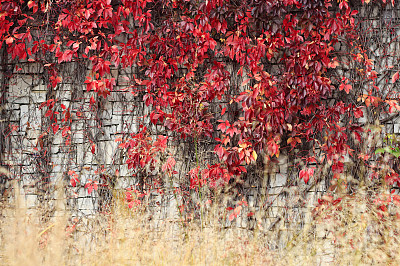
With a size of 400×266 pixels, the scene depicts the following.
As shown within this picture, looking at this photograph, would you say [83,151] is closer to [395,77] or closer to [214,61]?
[214,61]

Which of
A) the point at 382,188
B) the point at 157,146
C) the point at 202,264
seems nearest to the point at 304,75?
the point at 382,188

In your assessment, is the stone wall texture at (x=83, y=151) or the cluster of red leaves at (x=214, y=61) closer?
the cluster of red leaves at (x=214, y=61)

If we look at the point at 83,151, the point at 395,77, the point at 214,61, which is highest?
the point at 214,61

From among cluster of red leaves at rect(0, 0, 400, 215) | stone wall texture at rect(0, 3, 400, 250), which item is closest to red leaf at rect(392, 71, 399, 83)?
cluster of red leaves at rect(0, 0, 400, 215)

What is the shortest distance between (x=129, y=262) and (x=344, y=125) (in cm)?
205

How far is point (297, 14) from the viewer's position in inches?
117

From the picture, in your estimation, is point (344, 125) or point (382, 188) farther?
point (344, 125)

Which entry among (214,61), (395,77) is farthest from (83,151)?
(395,77)

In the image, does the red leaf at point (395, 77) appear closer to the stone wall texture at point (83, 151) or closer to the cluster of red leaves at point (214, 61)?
the cluster of red leaves at point (214, 61)

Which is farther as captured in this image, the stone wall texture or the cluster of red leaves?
the stone wall texture

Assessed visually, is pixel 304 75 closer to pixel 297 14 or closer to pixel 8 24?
pixel 297 14

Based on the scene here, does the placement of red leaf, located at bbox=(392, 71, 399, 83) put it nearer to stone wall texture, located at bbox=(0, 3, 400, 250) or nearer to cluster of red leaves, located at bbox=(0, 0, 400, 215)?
cluster of red leaves, located at bbox=(0, 0, 400, 215)

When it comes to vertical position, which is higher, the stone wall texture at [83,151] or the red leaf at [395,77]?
the red leaf at [395,77]

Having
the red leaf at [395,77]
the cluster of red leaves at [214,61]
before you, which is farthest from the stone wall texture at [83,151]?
the red leaf at [395,77]
